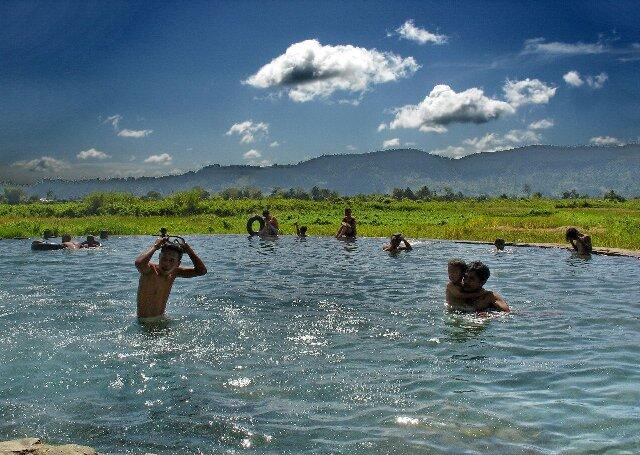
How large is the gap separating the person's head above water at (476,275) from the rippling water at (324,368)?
0.78 metres

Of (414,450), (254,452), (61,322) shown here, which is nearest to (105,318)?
(61,322)

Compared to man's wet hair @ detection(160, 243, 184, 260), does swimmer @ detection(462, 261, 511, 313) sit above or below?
below

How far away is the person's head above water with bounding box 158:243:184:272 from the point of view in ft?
33.7

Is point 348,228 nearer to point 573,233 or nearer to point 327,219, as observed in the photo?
point 573,233

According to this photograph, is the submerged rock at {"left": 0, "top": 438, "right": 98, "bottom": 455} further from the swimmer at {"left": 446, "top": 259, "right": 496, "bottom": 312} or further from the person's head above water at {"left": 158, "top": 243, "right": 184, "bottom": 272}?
the swimmer at {"left": 446, "top": 259, "right": 496, "bottom": 312}

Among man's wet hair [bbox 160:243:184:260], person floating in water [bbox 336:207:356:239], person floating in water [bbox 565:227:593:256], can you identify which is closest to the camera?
man's wet hair [bbox 160:243:184:260]

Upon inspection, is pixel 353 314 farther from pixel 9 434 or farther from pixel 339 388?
pixel 9 434

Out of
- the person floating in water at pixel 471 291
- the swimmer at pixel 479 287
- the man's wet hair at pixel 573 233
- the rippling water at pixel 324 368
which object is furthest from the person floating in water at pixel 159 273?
the man's wet hair at pixel 573 233

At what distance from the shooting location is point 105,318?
11.4 metres

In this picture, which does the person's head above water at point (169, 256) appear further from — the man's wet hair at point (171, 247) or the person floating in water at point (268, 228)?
the person floating in water at point (268, 228)

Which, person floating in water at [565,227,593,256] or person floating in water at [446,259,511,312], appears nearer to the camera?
person floating in water at [446,259,511,312]

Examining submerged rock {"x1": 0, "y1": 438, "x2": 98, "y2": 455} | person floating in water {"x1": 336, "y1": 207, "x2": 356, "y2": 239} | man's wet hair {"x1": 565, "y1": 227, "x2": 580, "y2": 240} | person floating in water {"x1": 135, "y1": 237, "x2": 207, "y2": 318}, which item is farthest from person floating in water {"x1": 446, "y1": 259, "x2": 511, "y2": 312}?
person floating in water {"x1": 336, "y1": 207, "x2": 356, "y2": 239}

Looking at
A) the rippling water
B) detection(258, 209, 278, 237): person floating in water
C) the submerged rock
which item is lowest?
the rippling water

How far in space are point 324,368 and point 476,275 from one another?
177 inches
